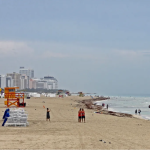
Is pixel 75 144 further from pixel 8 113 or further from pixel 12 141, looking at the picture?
pixel 8 113

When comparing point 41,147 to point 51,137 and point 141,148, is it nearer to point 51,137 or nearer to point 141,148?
point 51,137

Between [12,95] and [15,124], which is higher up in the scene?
[12,95]

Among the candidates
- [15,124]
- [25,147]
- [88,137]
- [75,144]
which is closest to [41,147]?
[25,147]

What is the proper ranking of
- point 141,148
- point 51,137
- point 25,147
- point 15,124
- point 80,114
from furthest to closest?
point 80,114 < point 15,124 < point 51,137 < point 141,148 < point 25,147

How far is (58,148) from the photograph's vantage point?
1104cm

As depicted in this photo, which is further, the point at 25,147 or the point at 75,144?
the point at 75,144

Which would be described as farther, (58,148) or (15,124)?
(15,124)

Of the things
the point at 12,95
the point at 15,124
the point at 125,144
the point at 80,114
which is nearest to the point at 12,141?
the point at 125,144

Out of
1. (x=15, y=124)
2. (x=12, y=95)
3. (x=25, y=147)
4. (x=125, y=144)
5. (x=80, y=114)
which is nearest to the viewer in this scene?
(x=25, y=147)

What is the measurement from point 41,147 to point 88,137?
3.52 meters

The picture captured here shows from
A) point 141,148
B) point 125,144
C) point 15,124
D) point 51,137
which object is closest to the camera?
point 141,148

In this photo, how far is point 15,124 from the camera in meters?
17.9

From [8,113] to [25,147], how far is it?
814 centimetres

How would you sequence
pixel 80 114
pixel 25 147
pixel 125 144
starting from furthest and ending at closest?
1. pixel 80 114
2. pixel 125 144
3. pixel 25 147
